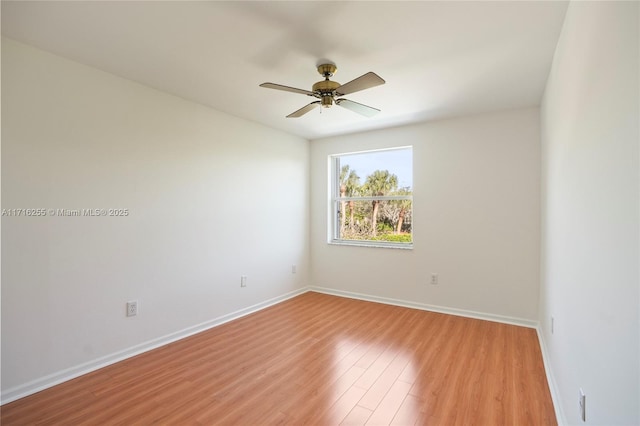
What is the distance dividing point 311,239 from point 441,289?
2.05 meters

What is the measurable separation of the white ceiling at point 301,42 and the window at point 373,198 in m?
1.40

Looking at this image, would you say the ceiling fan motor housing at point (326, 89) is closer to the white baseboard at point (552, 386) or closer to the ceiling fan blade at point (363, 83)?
the ceiling fan blade at point (363, 83)

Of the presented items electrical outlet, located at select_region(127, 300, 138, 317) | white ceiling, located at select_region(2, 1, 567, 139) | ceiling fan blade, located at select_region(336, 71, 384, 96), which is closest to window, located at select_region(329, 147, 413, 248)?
white ceiling, located at select_region(2, 1, 567, 139)

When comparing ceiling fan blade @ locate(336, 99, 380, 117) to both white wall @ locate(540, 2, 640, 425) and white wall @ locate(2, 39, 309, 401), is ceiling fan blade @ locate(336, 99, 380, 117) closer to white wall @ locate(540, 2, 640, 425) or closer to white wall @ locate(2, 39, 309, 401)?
→ white wall @ locate(540, 2, 640, 425)

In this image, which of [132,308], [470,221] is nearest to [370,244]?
[470,221]

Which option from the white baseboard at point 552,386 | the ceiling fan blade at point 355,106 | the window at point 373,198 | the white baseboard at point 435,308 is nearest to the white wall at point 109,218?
the white baseboard at point 435,308

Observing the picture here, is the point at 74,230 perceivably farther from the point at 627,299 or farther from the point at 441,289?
the point at 441,289

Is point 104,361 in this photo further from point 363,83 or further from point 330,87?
point 363,83

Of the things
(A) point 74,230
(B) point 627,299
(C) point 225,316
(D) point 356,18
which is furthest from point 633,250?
(C) point 225,316

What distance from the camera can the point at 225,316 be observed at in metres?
3.54

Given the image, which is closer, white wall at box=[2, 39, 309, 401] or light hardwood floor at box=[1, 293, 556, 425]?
light hardwood floor at box=[1, 293, 556, 425]

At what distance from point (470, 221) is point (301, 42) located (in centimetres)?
280

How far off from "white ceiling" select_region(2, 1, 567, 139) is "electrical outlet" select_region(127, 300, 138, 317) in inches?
76.8

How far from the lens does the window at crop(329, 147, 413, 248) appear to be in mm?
4277
